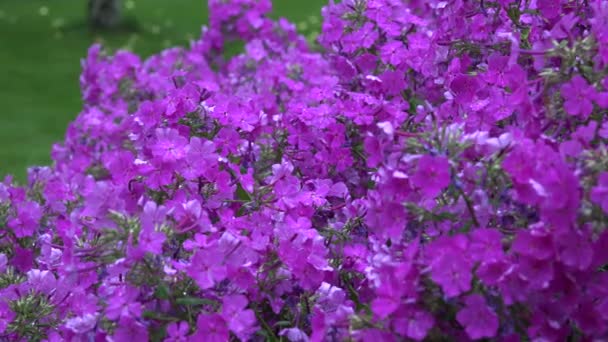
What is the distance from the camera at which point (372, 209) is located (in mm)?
2121

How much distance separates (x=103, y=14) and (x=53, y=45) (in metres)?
1.08

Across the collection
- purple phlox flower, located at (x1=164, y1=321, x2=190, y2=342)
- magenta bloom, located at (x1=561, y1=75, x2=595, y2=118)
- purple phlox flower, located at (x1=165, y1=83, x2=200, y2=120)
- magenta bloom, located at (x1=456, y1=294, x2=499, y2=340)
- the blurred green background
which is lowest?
magenta bloom, located at (x1=456, y1=294, x2=499, y2=340)

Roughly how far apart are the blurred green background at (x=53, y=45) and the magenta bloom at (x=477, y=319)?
5378 millimetres

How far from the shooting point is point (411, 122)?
2.95m

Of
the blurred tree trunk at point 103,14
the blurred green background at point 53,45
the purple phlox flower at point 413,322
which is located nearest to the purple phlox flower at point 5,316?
the purple phlox flower at point 413,322

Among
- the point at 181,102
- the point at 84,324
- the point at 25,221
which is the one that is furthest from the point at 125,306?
the point at 25,221

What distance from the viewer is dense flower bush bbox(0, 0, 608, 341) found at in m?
1.94

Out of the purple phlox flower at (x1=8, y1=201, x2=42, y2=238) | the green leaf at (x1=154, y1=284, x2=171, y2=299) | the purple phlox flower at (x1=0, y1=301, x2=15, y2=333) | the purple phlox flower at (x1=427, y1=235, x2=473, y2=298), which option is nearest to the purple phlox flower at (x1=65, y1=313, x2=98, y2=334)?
the green leaf at (x1=154, y1=284, x2=171, y2=299)

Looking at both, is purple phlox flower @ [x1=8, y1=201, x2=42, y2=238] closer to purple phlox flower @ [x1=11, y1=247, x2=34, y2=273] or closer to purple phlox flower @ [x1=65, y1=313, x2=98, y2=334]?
purple phlox flower @ [x1=11, y1=247, x2=34, y2=273]

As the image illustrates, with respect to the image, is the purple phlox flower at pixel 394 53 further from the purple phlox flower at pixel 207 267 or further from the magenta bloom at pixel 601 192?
the magenta bloom at pixel 601 192

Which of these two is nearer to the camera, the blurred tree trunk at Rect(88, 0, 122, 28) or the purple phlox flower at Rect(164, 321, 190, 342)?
the purple phlox flower at Rect(164, 321, 190, 342)

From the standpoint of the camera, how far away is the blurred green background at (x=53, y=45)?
852 centimetres

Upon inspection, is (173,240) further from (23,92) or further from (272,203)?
(23,92)

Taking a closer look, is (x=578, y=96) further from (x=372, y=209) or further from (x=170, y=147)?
(x=170, y=147)
